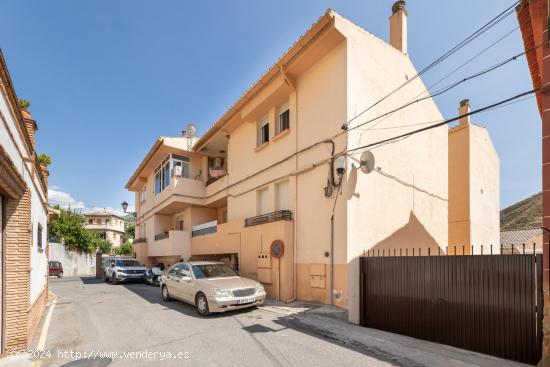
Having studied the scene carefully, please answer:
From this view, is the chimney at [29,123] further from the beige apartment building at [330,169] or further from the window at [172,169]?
the window at [172,169]


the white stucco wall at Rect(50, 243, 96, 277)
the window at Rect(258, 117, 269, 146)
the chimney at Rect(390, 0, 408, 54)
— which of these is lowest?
the white stucco wall at Rect(50, 243, 96, 277)

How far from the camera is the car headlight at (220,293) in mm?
8461

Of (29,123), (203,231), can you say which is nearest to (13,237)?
(29,123)

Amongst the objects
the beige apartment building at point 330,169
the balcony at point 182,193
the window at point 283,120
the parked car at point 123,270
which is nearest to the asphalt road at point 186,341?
the beige apartment building at point 330,169

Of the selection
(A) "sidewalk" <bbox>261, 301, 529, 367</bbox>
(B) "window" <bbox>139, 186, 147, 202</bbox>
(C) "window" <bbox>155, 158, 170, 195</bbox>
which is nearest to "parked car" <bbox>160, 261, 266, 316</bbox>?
(A) "sidewalk" <bbox>261, 301, 529, 367</bbox>

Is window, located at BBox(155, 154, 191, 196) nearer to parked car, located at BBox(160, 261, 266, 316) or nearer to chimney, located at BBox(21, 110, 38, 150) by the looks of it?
parked car, located at BBox(160, 261, 266, 316)

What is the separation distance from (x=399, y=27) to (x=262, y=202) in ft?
28.6

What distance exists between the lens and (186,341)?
21.2ft

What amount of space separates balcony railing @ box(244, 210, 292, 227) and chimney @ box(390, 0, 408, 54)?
7.57m

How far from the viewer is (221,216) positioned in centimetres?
1995

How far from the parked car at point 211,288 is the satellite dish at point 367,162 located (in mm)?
4567

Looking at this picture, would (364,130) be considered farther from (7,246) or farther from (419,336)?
(7,246)

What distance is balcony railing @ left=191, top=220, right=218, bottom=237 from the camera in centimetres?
1612

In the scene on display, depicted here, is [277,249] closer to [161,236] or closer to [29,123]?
[29,123]
